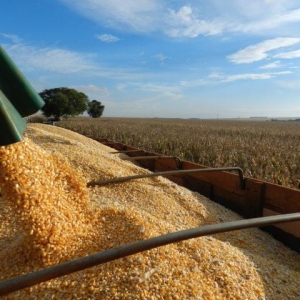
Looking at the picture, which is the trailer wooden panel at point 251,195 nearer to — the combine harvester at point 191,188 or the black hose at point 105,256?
the combine harvester at point 191,188

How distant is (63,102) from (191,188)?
1533 inches

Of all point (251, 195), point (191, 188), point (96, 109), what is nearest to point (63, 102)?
point (96, 109)

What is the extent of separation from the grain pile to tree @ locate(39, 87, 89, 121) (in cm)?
3740

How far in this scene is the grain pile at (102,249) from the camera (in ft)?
4.87

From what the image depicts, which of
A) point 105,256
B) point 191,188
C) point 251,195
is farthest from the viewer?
point 191,188

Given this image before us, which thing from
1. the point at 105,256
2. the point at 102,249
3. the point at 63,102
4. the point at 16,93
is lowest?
the point at 102,249

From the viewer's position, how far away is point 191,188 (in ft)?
11.9

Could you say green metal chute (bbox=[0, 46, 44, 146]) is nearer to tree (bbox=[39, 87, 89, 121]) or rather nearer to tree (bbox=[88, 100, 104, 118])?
tree (bbox=[39, 87, 89, 121])

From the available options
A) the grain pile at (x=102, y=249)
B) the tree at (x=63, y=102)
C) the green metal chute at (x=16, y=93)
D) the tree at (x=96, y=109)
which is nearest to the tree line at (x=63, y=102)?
the tree at (x=63, y=102)

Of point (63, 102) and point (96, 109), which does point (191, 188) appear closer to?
point (63, 102)

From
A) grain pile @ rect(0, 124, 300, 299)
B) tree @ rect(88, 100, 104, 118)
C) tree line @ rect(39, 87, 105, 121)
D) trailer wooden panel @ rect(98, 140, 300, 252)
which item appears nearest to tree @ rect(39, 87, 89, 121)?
tree line @ rect(39, 87, 105, 121)

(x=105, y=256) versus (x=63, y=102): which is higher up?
(x=63, y=102)

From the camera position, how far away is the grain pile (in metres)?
1.48

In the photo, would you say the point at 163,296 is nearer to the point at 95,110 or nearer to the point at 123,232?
the point at 123,232
